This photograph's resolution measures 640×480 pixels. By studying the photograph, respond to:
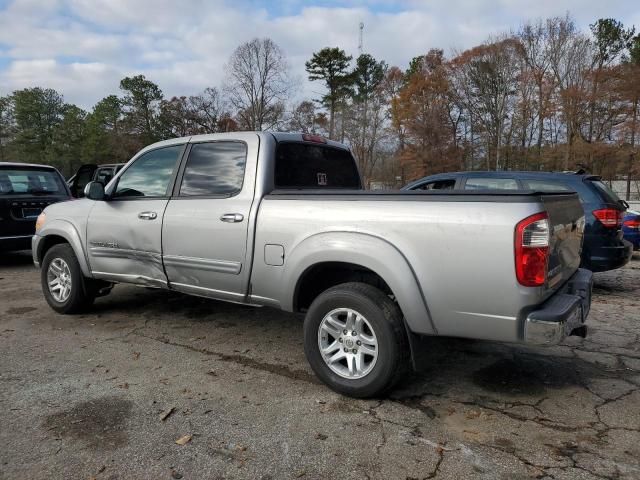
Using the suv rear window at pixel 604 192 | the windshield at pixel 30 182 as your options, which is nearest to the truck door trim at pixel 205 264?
the suv rear window at pixel 604 192

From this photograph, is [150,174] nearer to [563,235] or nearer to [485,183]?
[563,235]

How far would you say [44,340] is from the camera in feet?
14.8

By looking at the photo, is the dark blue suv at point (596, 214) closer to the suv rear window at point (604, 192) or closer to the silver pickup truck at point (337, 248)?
the suv rear window at point (604, 192)

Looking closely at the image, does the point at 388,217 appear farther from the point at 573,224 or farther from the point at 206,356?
the point at 206,356

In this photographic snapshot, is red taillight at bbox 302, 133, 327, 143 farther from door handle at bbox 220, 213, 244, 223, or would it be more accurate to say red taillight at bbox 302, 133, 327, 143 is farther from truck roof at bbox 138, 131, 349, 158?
door handle at bbox 220, 213, 244, 223

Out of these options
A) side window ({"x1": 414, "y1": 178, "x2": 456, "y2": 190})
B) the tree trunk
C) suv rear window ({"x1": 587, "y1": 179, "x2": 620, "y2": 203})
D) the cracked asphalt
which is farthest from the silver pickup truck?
the tree trunk

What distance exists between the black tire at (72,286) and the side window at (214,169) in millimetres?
1774

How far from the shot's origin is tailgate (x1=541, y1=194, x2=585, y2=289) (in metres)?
2.84

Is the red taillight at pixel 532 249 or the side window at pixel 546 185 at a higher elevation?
the side window at pixel 546 185

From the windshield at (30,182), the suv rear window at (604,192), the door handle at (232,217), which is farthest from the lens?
the windshield at (30,182)

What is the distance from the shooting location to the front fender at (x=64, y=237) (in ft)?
16.5

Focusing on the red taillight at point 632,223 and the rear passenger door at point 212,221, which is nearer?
the rear passenger door at point 212,221

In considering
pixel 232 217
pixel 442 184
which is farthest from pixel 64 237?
pixel 442 184

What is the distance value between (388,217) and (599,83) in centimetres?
3433
